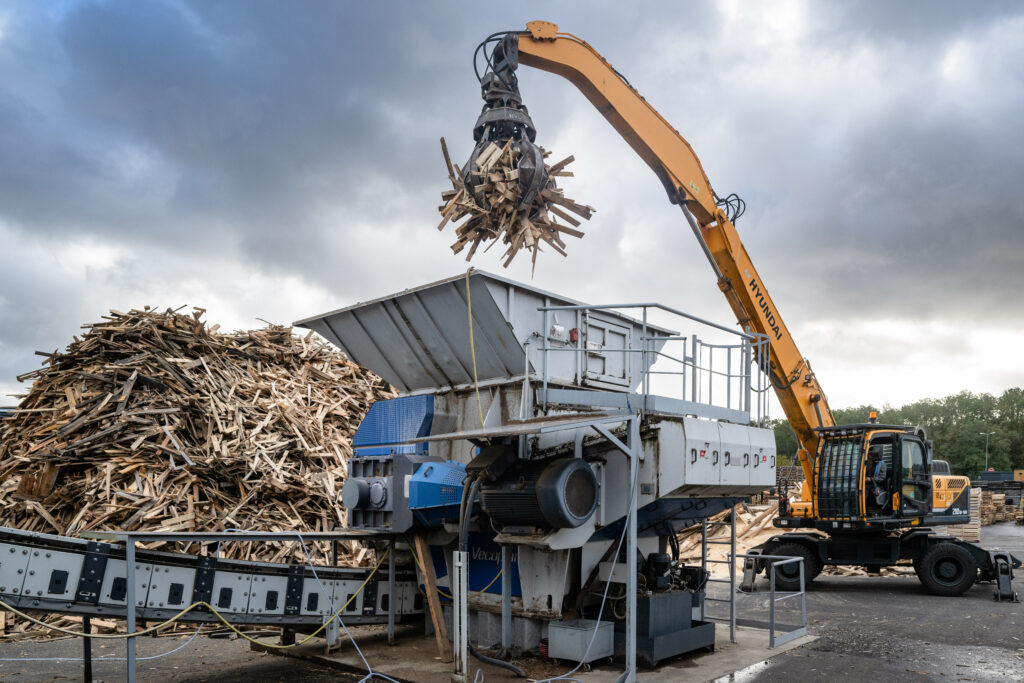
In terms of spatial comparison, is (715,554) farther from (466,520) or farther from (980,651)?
(466,520)

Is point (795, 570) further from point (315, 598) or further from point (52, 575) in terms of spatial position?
point (52, 575)

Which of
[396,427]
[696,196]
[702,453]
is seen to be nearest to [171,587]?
[396,427]

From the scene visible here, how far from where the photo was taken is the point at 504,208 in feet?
31.3

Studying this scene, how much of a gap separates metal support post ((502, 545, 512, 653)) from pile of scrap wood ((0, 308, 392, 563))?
203 inches

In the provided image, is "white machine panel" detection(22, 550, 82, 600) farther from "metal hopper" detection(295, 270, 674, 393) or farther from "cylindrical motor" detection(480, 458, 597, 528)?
"metal hopper" detection(295, 270, 674, 393)

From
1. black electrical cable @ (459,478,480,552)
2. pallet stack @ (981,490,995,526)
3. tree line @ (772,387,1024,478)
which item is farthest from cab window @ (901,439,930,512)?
tree line @ (772,387,1024,478)

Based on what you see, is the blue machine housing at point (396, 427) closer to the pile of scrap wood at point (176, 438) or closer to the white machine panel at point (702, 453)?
the white machine panel at point (702, 453)

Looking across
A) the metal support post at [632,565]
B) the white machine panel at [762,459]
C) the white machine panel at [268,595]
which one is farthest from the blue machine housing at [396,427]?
the white machine panel at [762,459]

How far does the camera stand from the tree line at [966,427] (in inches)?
3191

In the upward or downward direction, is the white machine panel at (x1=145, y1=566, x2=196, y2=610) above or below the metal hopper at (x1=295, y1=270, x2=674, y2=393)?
below

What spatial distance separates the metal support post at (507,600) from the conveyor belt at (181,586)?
1503 millimetres

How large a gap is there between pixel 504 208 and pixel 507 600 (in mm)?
4398

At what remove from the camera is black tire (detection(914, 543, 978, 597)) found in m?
14.9

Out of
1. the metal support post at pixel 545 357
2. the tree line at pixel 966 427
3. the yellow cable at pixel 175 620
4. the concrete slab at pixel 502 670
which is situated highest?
the tree line at pixel 966 427
